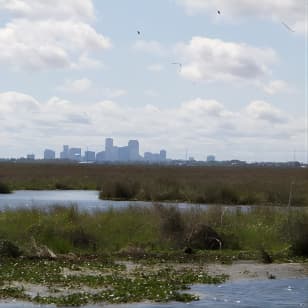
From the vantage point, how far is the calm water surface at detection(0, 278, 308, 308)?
16886mm

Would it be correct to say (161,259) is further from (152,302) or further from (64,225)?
(152,302)

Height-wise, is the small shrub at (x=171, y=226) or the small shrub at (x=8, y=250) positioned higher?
the small shrub at (x=171, y=226)

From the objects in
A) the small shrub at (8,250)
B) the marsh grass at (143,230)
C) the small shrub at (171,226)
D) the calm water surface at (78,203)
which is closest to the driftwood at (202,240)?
the marsh grass at (143,230)

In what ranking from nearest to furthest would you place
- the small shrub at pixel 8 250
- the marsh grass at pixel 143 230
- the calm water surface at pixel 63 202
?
the small shrub at pixel 8 250 → the marsh grass at pixel 143 230 → the calm water surface at pixel 63 202

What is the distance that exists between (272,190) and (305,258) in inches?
1469

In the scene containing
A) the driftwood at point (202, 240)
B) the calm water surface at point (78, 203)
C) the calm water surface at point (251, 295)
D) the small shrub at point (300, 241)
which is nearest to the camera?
the calm water surface at point (251, 295)

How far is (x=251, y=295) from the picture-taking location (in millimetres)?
18562

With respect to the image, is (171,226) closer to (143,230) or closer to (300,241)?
(143,230)

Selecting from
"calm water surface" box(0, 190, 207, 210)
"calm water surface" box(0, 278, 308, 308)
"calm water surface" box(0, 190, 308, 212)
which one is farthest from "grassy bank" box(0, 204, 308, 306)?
"calm water surface" box(0, 190, 207, 210)

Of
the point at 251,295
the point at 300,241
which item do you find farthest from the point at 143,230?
the point at 251,295

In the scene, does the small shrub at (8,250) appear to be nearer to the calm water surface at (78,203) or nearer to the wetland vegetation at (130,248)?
the wetland vegetation at (130,248)

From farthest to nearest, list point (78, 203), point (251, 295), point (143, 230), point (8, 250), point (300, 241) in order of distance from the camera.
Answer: point (78, 203) < point (143, 230) < point (300, 241) < point (8, 250) < point (251, 295)

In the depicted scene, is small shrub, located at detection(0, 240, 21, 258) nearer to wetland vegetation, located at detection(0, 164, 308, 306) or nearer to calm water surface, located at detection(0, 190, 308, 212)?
wetland vegetation, located at detection(0, 164, 308, 306)

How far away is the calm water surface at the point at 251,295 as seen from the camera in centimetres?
1689
